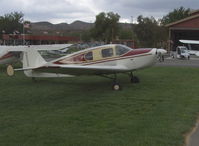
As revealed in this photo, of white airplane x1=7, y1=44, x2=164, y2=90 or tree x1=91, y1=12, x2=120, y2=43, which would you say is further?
tree x1=91, y1=12, x2=120, y2=43

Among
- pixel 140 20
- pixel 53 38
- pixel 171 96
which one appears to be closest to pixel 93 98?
pixel 171 96

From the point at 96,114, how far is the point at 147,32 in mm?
54752

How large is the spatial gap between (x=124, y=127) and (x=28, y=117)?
8.66ft

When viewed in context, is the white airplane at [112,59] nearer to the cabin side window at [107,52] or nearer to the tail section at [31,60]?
the cabin side window at [107,52]

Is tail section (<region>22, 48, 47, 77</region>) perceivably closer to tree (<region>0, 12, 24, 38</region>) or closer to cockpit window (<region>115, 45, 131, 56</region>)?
cockpit window (<region>115, 45, 131, 56</region>)

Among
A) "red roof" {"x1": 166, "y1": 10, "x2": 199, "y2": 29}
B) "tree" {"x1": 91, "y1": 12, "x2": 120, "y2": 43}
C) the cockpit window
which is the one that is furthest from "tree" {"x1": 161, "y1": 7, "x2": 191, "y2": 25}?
the cockpit window

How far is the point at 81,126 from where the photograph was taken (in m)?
7.73

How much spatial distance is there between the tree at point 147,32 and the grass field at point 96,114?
4785 centimetres

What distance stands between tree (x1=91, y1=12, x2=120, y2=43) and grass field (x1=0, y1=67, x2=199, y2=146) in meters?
62.3

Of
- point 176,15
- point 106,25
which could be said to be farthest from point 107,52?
point 176,15

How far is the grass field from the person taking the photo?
6.77 meters

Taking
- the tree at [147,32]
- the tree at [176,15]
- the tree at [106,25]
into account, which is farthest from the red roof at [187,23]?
the tree at [176,15]

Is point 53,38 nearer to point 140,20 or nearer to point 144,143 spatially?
point 140,20

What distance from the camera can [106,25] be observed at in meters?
77.6
